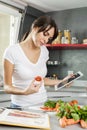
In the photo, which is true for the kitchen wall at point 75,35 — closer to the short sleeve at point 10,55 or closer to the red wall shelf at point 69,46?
the red wall shelf at point 69,46

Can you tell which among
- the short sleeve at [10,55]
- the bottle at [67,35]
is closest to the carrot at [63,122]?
the short sleeve at [10,55]

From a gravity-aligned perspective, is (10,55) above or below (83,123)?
above

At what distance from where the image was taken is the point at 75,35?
3824 mm

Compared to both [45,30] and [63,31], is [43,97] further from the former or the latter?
[63,31]

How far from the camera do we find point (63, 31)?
A: 3.93 metres

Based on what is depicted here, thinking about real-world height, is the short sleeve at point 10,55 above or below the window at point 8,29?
below

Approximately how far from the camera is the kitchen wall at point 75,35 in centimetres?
375

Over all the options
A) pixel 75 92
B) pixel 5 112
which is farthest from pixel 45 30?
pixel 75 92

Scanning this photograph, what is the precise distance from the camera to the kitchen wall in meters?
3.75

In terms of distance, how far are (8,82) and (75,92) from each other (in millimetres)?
1760

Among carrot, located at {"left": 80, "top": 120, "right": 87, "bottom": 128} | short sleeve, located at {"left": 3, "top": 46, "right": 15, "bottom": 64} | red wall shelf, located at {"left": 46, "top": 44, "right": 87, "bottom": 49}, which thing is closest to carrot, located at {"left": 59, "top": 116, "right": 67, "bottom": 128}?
carrot, located at {"left": 80, "top": 120, "right": 87, "bottom": 128}

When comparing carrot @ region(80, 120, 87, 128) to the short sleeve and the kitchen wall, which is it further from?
the kitchen wall

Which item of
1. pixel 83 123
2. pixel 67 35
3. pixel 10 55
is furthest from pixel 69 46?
pixel 83 123

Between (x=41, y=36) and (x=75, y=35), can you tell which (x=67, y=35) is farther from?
(x=41, y=36)
